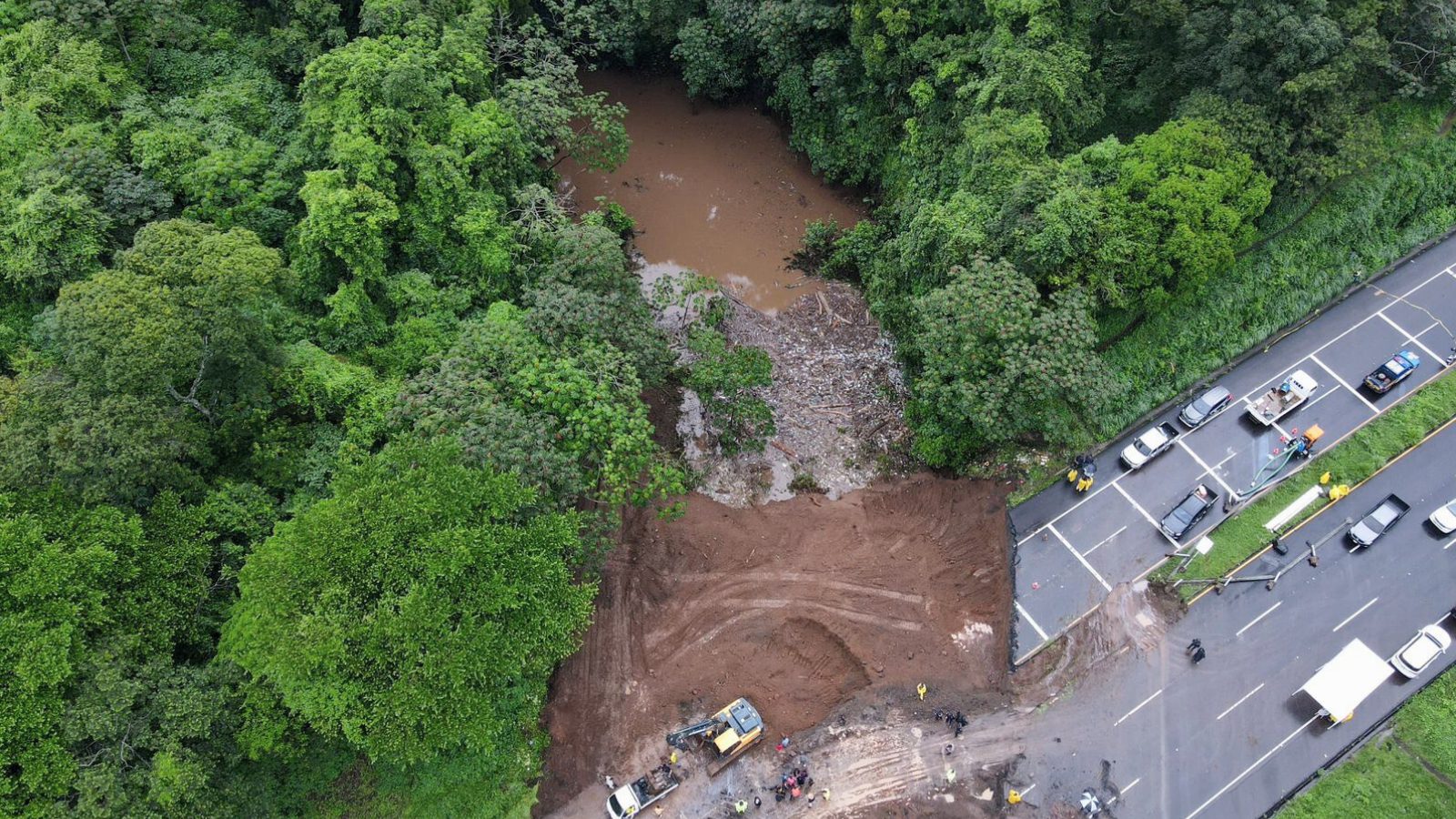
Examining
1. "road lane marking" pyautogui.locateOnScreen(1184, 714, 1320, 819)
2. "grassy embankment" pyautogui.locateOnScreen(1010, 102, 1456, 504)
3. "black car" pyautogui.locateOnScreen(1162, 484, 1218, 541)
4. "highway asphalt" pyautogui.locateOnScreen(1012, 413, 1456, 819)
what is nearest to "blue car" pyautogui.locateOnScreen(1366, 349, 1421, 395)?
"grassy embankment" pyautogui.locateOnScreen(1010, 102, 1456, 504)

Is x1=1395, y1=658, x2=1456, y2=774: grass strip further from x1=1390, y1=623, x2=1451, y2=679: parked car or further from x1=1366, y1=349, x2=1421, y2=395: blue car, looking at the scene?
x1=1366, y1=349, x2=1421, y2=395: blue car

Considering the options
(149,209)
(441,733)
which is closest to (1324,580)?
(441,733)

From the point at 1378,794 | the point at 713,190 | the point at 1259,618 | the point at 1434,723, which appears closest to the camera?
the point at 1378,794

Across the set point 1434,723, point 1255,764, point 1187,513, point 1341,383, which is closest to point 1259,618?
point 1187,513

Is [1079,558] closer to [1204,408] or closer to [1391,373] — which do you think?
→ [1204,408]

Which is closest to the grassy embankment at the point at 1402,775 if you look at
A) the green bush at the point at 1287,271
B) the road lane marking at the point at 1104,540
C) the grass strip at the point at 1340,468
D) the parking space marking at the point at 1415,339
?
the grass strip at the point at 1340,468

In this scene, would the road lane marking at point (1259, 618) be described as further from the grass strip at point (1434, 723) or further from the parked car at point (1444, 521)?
the parked car at point (1444, 521)
